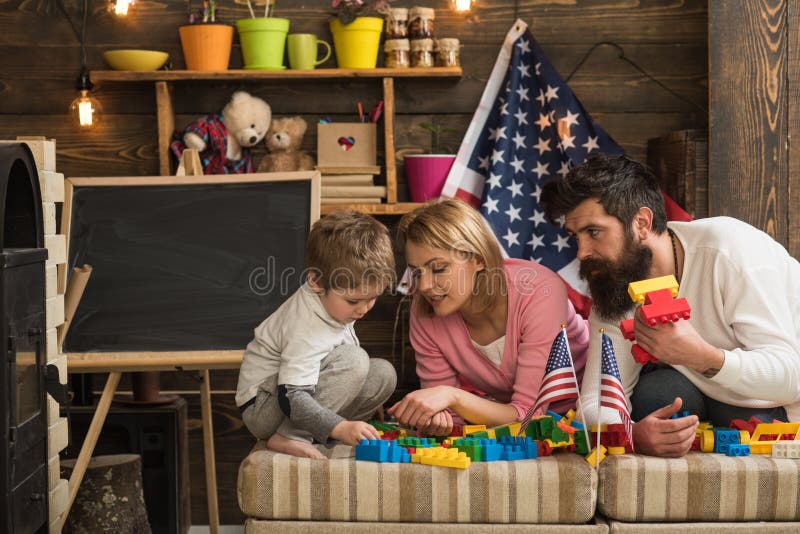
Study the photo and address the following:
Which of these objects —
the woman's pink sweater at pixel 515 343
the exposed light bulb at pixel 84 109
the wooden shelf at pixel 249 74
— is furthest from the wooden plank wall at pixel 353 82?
the woman's pink sweater at pixel 515 343

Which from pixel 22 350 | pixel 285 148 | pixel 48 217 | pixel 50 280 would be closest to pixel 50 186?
pixel 48 217

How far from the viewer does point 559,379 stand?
190 centimetres

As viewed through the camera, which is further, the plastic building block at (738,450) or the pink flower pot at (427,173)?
the pink flower pot at (427,173)

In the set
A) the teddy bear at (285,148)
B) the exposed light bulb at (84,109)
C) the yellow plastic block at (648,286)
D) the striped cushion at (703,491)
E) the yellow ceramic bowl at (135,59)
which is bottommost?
the striped cushion at (703,491)

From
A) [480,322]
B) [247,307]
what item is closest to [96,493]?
[247,307]

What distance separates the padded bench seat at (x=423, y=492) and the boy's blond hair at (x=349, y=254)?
424 mm

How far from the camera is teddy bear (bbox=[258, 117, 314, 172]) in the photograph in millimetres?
3158

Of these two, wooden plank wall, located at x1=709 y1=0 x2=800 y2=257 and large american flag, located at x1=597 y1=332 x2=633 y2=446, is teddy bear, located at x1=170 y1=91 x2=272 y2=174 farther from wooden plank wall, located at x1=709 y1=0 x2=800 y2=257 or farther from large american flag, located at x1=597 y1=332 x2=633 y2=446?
large american flag, located at x1=597 y1=332 x2=633 y2=446

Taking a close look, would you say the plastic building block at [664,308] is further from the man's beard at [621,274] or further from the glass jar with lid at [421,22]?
the glass jar with lid at [421,22]

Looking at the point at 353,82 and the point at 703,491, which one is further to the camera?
the point at 353,82

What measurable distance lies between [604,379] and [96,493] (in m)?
1.41

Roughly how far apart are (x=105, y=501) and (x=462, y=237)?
119 cm

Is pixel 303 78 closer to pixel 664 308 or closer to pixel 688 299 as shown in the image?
pixel 688 299

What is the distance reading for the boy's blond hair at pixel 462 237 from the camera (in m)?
2.20
